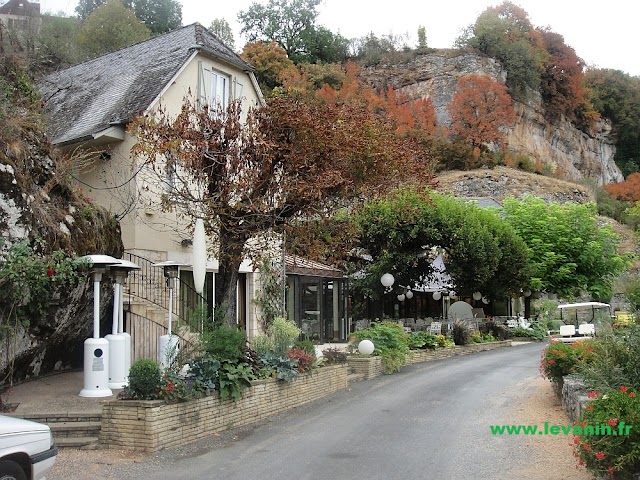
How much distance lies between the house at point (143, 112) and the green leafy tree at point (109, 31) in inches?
675

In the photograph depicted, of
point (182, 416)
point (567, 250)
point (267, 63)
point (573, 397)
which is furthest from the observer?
point (267, 63)

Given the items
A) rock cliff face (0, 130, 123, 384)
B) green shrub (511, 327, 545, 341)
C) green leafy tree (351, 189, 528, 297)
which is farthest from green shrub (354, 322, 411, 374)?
green shrub (511, 327, 545, 341)

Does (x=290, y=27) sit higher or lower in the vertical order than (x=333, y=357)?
higher

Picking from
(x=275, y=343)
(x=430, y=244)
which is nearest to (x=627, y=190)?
(x=430, y=244)

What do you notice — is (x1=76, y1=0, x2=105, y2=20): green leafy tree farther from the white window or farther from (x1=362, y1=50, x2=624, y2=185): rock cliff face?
the white window

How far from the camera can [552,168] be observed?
6316 centimetres

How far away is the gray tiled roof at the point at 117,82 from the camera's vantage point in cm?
1648

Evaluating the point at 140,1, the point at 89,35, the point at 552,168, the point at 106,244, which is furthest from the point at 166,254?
the point at 552,168

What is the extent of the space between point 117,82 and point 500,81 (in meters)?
52.9

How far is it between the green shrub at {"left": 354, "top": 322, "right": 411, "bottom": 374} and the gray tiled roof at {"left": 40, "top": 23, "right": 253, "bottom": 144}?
8513 millimetres

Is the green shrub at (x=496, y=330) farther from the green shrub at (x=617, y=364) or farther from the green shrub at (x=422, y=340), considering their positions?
the green shrub at (x=617, y=364)

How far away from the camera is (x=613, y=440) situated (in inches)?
235

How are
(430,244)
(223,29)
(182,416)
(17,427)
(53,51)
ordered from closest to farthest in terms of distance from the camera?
(17,427), (182,416), (53,51), (430,244), (223,29)

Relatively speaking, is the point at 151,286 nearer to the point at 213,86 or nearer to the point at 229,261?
the point at 229,261
